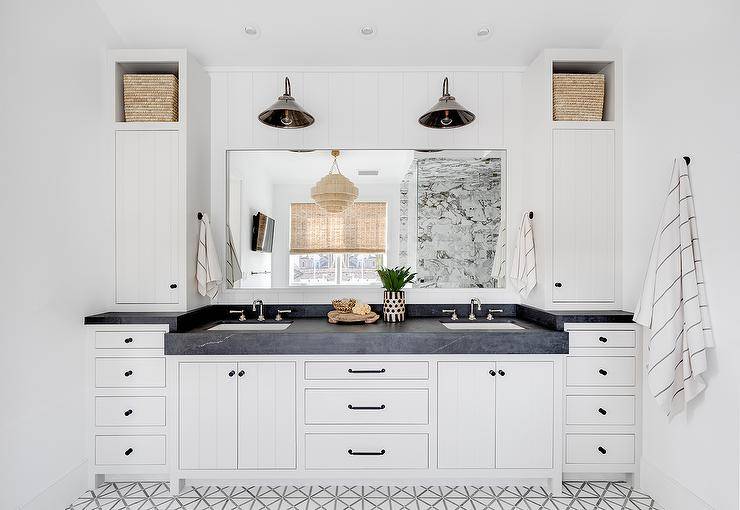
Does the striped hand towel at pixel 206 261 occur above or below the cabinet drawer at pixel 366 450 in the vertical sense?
above

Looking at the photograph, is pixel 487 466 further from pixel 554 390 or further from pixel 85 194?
pixel 85 194

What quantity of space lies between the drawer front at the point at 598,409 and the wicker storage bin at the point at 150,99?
2.99 m

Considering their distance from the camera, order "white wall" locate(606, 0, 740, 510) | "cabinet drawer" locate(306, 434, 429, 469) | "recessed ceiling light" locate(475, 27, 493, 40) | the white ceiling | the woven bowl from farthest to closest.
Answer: the woven bowl → "recessed ceiling light" locate(475, 27, 493, 40) → the white ceiling → "cabinet drawer" locate(306, 434, 429, 469) → "white wall" locate(606, 0, 740, 510)

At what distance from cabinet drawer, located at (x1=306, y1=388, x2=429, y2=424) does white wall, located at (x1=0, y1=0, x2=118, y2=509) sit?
4.33 ft

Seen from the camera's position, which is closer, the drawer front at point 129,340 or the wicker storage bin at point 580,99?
the drawer front at point 129,340

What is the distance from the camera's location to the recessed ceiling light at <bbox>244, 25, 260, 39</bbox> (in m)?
2.47

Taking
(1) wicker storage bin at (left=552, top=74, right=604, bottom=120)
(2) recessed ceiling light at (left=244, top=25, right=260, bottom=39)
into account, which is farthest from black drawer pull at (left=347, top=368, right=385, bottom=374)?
(2) recessed ceiling light at (left=244, top=25, right=260, bottom=39)

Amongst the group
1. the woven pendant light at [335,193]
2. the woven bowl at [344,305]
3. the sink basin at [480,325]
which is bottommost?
the sink basin at [480,325]

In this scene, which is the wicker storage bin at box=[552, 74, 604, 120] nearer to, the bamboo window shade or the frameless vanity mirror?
the frameless vanity mirror

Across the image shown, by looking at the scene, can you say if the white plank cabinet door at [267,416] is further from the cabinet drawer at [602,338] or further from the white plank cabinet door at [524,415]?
the cabinet drawer at [602,338]

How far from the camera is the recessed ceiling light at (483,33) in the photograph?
2.49 m

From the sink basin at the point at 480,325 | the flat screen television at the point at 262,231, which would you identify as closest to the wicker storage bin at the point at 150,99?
the flat screen television at the point at 262,231

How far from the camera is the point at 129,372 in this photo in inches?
87.7

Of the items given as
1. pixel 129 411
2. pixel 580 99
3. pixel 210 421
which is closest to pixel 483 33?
pixel 580 99
